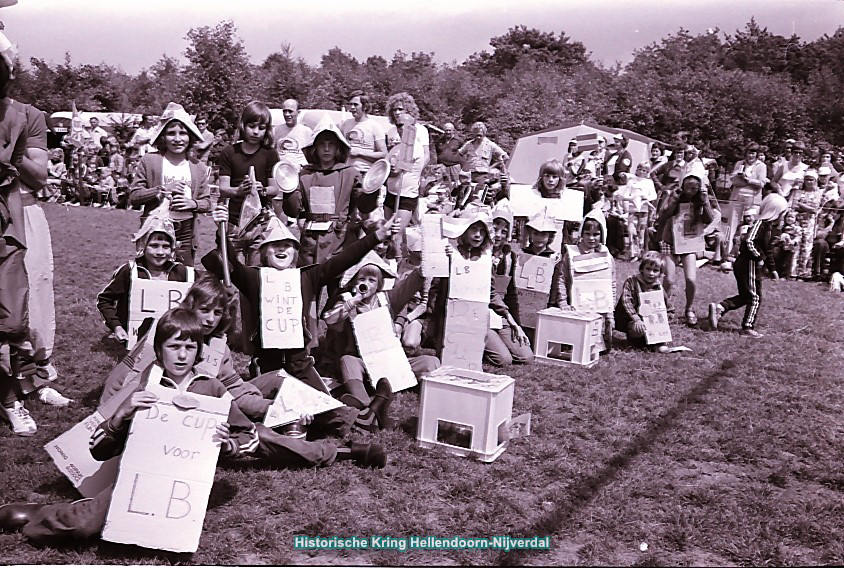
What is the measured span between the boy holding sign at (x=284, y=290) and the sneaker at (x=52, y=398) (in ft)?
4.25

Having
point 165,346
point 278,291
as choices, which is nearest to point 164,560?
point 165,346

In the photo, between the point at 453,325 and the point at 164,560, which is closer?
the point at 164,560

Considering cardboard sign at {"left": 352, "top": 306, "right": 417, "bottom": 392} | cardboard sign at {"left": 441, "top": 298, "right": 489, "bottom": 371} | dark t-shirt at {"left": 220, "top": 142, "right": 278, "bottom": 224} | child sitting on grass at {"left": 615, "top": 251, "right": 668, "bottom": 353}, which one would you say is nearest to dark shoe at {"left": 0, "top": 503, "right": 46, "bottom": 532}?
cardboard sign at {"left": 352, "top": 306, "right": 417, "bottom": 392}

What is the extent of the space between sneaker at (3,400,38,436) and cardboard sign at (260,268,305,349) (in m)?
1.40

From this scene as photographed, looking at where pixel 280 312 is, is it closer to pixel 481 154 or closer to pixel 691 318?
pixel 691 318

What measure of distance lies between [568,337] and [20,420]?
4131 millimetres

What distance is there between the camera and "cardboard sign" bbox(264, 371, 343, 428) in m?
4.15

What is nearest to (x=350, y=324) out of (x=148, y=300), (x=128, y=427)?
(x=148, y=300)

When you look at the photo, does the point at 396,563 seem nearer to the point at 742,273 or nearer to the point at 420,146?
the point at 420,146

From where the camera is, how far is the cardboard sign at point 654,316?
7.22 meters

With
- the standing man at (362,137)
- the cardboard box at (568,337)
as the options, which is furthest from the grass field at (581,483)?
the standing man at (362,137)

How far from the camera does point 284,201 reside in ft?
20.6

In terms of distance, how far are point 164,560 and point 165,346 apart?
0.89m

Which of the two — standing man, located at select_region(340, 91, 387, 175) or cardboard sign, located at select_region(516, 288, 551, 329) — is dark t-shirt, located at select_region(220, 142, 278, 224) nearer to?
standing man, located at select_region(340, 91, 387, 175)
